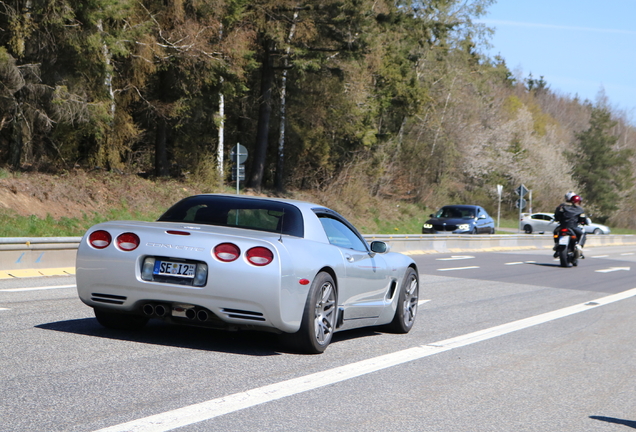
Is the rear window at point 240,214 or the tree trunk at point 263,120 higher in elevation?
the tree trunk at point 263,120

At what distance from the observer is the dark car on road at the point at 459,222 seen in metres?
34.5

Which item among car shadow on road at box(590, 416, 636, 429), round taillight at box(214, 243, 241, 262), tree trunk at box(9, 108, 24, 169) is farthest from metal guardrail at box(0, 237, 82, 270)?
tree trunk at box(9, 108, 24, 169)

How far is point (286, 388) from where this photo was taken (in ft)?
18.6

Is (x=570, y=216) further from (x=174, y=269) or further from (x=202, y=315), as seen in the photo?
(x=174, y=269)

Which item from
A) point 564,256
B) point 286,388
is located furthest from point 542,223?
point 286,388

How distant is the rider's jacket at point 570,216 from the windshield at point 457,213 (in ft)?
45.1

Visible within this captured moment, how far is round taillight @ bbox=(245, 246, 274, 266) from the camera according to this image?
6.54 meters

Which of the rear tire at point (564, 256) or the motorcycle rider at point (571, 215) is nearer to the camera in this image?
the motorcycle rider at point (571, 215)

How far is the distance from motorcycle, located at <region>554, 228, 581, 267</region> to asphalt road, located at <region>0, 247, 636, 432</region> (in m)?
11.4

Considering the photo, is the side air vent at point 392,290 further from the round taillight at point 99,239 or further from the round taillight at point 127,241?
the round taillight at point 99,239

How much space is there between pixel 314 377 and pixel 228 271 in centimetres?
111

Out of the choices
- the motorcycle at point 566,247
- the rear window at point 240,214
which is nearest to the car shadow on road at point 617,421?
the rear window at point 240,214

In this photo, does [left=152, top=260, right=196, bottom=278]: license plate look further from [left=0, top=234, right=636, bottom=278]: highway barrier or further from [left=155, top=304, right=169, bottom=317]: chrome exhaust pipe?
[left=0, top=234, right=636, bottom=278]: highway barrier

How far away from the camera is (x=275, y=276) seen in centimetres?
647
